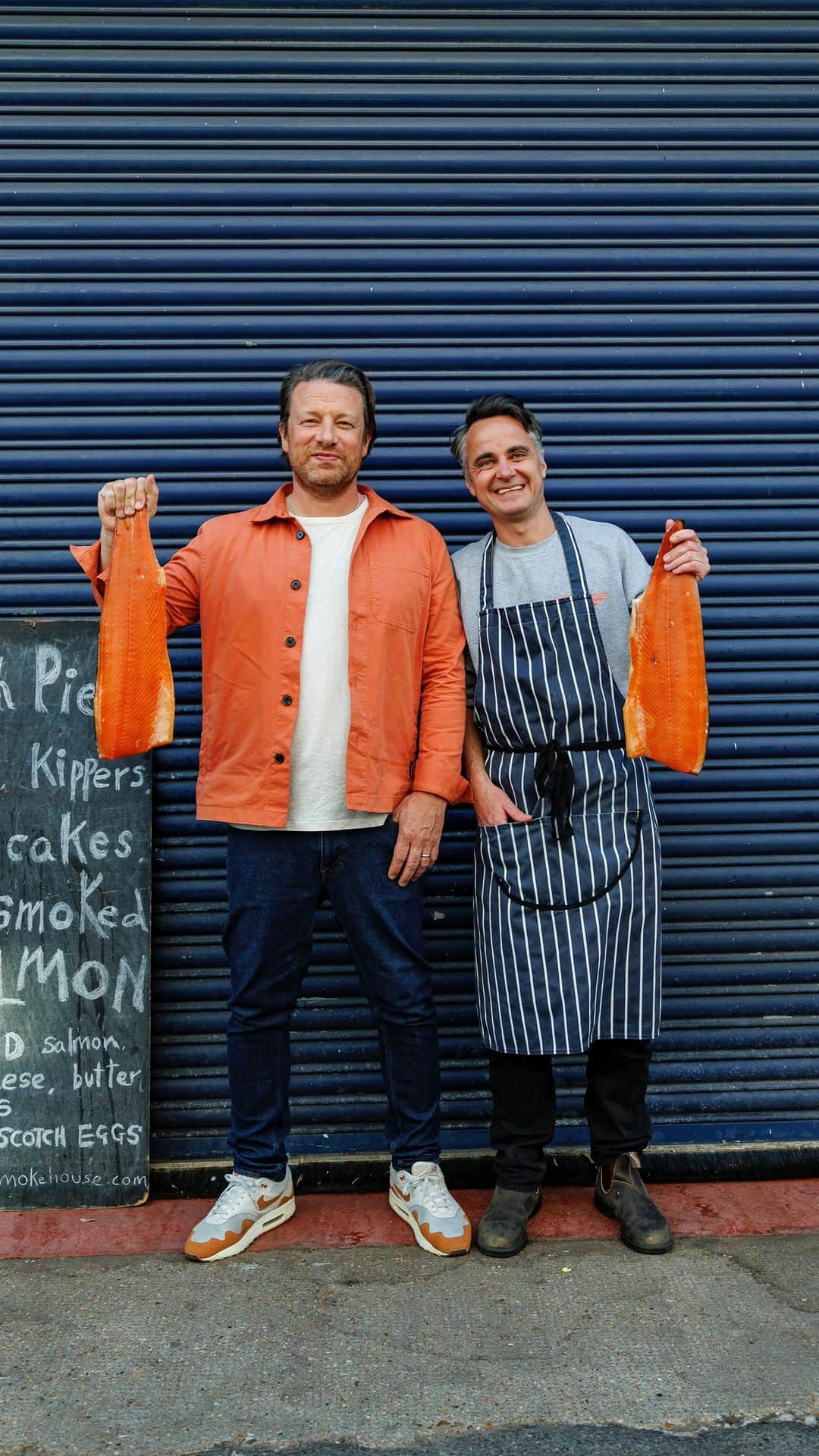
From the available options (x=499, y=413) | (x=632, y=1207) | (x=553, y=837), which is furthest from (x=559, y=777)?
(x=632, y=1207)

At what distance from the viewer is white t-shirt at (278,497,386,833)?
9.21ft

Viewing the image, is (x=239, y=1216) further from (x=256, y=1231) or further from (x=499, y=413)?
(x=499, y=413)

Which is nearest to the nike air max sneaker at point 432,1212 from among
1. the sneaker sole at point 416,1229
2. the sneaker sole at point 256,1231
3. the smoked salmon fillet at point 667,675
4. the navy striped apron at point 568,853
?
the sneaker sole at point 416,1229

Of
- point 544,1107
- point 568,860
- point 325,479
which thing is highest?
point 325,479

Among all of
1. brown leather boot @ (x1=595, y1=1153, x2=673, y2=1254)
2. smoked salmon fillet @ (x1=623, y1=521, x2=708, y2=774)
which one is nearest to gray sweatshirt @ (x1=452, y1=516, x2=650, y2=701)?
smoked salmon fillet @ (x1=623, y1=521, x2=708, y2=774)

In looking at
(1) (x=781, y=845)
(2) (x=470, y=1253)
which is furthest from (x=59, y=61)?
(2) (x=470, y=1253)

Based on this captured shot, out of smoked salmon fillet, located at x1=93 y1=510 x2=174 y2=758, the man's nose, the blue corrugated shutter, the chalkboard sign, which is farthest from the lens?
the blue corrugated shutter

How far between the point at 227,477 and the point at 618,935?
6.07 ft

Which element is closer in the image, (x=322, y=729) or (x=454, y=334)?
(x=322, y=729)

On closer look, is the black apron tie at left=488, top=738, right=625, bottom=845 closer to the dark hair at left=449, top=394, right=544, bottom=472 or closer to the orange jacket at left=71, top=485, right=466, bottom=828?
the orange jacket at left=71, top=485, right=466, bottom=828

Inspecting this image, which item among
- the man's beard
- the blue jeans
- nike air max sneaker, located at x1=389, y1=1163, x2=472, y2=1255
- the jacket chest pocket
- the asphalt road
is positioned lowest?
the asphalt road

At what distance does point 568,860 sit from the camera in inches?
111

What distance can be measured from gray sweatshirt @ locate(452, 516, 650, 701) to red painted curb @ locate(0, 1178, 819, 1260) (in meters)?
1.54

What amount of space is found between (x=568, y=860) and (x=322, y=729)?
734 mm
